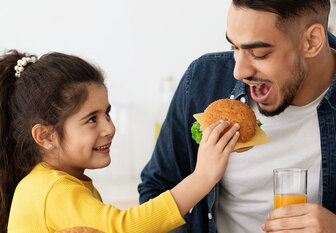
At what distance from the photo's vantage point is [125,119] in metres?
3.59

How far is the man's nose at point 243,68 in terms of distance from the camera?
1558 mm

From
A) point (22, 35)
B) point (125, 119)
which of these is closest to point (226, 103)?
point (125, 119)

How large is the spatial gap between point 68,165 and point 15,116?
0.22 metres

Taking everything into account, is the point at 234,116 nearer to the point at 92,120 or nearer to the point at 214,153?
the point at 214,153

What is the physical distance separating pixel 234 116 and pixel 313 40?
372mm

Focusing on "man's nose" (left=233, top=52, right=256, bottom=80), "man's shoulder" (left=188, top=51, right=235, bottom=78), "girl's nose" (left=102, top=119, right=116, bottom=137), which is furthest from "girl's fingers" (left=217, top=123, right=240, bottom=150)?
"man's shoulder" (left=188, top=51, right=235, bottom=78)

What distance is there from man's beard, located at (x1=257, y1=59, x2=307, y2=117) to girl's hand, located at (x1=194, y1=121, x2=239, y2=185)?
0.27m

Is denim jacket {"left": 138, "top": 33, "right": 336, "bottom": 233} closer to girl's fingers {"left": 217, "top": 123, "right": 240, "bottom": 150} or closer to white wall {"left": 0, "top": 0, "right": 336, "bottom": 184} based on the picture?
girl's fingers {"left": 217, "top": 123, "right": 240, "bottom": 150}

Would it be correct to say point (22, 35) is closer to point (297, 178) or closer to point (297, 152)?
point (297, 152)

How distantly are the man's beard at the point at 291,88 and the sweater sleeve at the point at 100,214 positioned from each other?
1.68 feet

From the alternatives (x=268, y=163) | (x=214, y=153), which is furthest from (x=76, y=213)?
(x=268, y=163)

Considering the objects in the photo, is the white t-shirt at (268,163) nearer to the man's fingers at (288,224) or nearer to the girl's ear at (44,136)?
the man's fingers at (288,224)

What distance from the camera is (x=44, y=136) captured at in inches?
60.8

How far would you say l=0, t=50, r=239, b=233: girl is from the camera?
1357 millimetres
